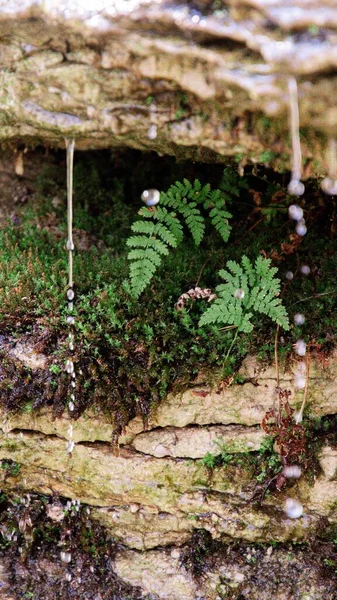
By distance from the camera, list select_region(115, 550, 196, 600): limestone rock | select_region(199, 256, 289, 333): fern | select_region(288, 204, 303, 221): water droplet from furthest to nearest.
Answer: select_region(288, 204, 303, 221): water droplet
select_region(115, 550, 196, 600): limestone rock
select_region(199, 256, 289, 333): fern

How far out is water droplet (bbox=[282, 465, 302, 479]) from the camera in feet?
14.8

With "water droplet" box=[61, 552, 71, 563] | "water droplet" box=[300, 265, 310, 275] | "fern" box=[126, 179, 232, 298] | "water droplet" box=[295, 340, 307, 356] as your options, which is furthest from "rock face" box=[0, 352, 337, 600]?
"fern" box=[126, 179, 232, 298]

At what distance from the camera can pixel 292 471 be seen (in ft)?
14.8

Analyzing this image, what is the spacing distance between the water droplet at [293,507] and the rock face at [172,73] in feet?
9.47

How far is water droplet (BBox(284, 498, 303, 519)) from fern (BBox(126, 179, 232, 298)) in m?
2.30

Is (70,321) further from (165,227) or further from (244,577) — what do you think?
(244,577)

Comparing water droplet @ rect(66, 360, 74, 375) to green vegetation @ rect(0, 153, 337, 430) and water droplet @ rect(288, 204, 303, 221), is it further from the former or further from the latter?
water droplet @ rect(288, 204, 303, 221)

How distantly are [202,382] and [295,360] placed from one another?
2.74 feet

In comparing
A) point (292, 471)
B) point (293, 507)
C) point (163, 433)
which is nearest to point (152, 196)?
point (163, 433)

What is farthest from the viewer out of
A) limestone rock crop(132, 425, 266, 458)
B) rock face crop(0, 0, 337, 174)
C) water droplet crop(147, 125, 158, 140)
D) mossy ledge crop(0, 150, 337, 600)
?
limestone rock crop(132, 425, 266, 458)

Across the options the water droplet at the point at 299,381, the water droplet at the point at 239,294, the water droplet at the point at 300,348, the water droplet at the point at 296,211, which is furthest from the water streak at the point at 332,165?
the water droplet at the point at 299,381

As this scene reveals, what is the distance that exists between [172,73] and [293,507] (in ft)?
12.2

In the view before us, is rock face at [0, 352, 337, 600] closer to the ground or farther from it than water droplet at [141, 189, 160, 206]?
closer to the ground

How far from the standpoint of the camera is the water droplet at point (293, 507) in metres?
4.58
